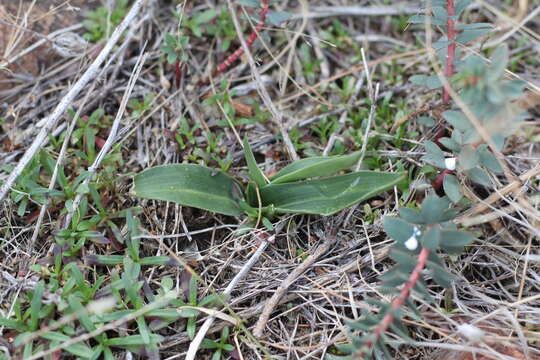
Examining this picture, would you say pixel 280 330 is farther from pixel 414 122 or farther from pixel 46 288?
pixel 414 122

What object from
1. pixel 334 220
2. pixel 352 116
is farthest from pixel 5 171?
pixel 352 116

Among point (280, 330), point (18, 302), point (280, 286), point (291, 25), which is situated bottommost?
point (280, 330)

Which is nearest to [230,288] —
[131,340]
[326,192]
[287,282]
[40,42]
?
[287,282]

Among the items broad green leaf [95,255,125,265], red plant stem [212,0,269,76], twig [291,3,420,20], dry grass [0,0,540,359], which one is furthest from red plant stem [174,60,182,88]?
broad green leaf [95,255,125,265]

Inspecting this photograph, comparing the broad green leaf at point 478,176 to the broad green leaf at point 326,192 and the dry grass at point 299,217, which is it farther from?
the broad green leaf at point 326,192

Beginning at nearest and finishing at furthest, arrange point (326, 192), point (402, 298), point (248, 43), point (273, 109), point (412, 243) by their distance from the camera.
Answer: point (402, 298), point (412, 243), point (326, 192), point (273, 109), point (248, 43)

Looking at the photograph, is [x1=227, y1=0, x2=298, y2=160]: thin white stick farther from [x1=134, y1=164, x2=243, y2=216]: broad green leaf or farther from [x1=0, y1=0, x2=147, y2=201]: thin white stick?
[x1=0, y1=0, x2=147, y2=201]: thin white stick

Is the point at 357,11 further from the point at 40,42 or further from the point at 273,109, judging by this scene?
the point at 40,42
